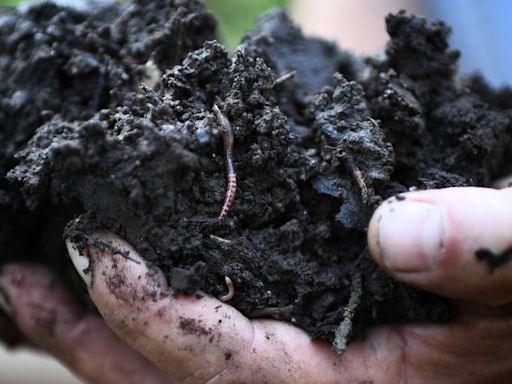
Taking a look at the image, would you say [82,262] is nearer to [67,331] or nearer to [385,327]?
[67,331]

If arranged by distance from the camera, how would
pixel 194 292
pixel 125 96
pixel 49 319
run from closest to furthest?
pixel 194 292, pixel 125 96, pixel 49 319

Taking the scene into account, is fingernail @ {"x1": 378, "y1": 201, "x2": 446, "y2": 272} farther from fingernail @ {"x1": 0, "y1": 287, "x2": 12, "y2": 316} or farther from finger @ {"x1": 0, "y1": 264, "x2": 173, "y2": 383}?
fingernail @ {"x1": 0, "y1": 287, "x2": 12, "y2": 316}

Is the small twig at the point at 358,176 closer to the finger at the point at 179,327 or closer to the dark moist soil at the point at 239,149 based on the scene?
the dark moist soil at the point at 239,149

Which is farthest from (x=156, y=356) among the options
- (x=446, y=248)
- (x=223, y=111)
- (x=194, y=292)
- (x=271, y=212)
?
(x=446, y=248)

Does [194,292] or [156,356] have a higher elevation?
[194,292]

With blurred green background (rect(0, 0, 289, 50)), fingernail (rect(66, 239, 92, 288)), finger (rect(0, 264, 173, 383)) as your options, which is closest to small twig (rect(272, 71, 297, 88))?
fingernail (rect(66, 239, 92, 288))

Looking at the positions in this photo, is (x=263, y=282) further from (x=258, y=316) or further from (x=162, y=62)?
(x=162, y=62)
